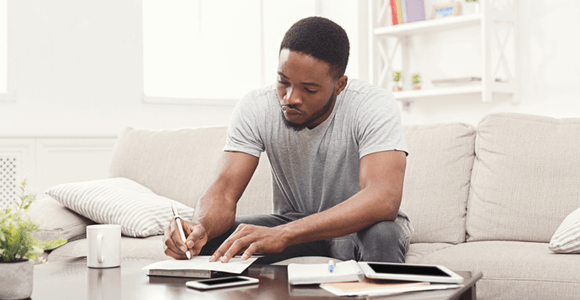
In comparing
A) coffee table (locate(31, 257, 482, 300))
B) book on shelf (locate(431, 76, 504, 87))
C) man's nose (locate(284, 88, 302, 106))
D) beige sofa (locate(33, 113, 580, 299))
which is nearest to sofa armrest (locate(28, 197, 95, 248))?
beige sofa (locate(33, 113, 580, 299))

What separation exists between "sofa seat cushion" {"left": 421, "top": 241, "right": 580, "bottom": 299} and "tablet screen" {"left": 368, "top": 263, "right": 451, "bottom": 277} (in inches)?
21.3

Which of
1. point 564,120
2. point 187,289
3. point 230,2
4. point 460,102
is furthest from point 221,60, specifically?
point 187,289

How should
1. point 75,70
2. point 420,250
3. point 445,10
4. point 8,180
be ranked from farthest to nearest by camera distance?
point 445,10, point 75,70, point 8,180, point 420,250

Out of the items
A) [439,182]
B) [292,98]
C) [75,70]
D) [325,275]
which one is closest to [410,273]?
[325,275]

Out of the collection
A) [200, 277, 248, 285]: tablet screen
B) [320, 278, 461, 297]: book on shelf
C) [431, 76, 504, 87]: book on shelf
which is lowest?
[200, 277, 248, 285]: tablet screen

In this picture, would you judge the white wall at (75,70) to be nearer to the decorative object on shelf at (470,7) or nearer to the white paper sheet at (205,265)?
the decorative object on shelf at (470,7)

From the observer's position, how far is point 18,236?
39.7 inches

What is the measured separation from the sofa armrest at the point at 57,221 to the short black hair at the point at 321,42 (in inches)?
40.6

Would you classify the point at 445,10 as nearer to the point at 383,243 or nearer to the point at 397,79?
the point at 397,79

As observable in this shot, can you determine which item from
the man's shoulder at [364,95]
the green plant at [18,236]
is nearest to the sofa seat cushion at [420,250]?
the man's shoulder at [364,95]

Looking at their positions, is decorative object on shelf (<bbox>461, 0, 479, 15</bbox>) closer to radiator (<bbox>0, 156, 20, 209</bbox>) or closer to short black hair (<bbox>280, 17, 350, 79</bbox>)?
short black hair (<bbox>280, 17, 350, 79</bbox>)

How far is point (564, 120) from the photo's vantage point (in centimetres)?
199

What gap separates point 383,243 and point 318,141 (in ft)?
1.27

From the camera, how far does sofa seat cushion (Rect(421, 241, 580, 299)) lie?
1482 mm
